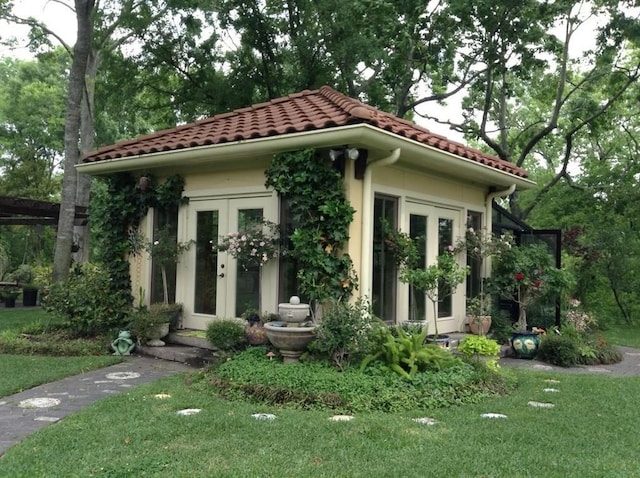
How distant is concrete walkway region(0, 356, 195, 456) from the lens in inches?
160

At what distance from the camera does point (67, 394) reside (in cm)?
504

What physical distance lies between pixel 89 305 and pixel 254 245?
2.81 m

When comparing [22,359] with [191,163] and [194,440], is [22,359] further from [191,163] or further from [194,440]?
[194,440]

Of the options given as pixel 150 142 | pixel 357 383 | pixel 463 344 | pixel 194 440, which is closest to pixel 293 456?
pixel 194 440

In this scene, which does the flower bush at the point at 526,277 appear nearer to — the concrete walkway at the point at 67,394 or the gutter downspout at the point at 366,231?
the gutter downspout at the point at 366,231

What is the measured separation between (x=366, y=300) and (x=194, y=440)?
9.41ft

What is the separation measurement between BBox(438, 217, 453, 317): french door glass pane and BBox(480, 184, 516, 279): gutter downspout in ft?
3.12

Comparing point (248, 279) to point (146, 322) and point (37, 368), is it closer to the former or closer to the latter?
point (146, 322)

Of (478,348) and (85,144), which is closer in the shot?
(478,348)

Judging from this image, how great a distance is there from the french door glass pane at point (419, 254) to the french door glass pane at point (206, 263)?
2.65m

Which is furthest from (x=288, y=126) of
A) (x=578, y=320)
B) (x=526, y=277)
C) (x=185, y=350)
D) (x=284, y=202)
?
(x=578, y=320)

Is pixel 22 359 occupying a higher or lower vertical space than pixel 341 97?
lower

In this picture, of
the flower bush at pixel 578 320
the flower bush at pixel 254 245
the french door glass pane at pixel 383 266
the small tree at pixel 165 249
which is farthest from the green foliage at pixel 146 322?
the flower bush at pixel 578 320

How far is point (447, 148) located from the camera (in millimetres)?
6840
